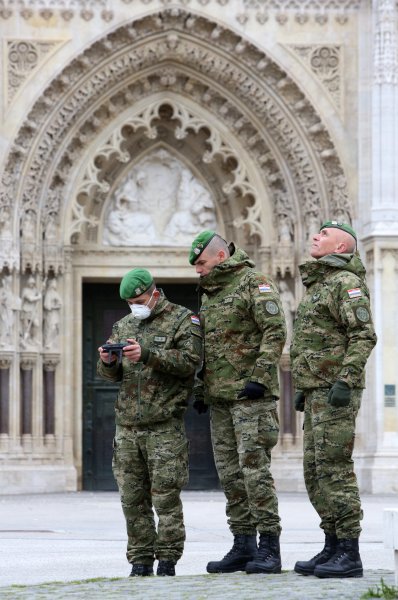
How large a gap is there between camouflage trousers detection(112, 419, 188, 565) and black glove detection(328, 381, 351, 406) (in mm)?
1155

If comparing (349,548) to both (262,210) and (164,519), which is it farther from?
(262,210)

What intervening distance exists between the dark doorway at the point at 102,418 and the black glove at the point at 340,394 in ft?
47.5

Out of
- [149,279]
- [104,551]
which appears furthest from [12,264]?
[149,279]

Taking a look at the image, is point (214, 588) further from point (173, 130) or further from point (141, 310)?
point (173, 130)

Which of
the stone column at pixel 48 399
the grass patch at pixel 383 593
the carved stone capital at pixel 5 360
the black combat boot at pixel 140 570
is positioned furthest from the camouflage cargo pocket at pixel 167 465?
the stone column at pixel 48 399

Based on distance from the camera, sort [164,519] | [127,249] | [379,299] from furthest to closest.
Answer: [127,249] → [379,299] → [164,519]

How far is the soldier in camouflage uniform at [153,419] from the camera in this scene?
9.02 metres

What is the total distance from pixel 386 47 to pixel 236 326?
42.8ft

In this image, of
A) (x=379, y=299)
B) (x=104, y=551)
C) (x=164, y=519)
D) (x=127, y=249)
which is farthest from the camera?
(x=127, y=249)

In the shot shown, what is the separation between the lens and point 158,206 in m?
23.4

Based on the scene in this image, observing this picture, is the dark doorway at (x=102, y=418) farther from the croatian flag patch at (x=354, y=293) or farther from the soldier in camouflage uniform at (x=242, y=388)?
the croatian flag patch at (x=354, y=293)

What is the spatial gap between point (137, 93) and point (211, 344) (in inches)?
543

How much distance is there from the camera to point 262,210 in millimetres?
22594

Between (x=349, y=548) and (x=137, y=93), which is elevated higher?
(x=137, y=93)
